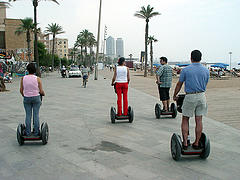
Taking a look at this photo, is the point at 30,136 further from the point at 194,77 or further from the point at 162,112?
the point at 162,112

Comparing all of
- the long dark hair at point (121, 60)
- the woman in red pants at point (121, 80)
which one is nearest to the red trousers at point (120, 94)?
the woman in red pants at point (121, 80)

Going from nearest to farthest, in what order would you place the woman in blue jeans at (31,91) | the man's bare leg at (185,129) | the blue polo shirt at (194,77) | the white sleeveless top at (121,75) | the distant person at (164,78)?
1. the blue polo shirt at (194,77)
2. the man's bare leg at (185,129)
3. the woman in blue jeans at (31,91)
4. the white sleeveless top at (121,75)
5. the distant person at (164,78)

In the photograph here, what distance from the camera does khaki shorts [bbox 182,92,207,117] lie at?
4309mm

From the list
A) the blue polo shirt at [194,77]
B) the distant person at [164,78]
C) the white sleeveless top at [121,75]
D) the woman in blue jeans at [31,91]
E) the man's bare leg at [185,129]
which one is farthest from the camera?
the distant person at [164,78]

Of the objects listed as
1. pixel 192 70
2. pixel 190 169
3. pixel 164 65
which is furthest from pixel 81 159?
pixel 164 65

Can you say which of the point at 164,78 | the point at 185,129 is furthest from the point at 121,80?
the point at 185,129

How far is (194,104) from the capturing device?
4.32m

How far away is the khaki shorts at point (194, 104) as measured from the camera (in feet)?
14.1

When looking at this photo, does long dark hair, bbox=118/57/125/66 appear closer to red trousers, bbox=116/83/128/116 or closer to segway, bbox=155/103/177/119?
red trousers, bbox=116/83/128/116

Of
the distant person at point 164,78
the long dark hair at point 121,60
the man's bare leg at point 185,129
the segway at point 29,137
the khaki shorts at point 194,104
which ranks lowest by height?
the segway at point 29,137

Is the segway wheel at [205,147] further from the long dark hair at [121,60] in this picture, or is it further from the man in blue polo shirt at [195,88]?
the long dark hair at [121,60]

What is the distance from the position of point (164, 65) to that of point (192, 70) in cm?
363

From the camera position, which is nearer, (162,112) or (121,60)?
(121,60)

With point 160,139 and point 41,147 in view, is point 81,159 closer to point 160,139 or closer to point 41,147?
point 41,147
